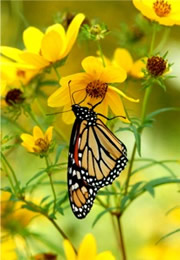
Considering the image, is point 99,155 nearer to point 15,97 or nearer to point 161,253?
point 15,97

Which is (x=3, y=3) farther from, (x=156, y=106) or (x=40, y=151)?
(x=40, y=151)

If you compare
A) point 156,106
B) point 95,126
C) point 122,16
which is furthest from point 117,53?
point 122,16

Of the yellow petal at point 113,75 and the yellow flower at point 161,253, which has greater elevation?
the yellow petal at point 113,75

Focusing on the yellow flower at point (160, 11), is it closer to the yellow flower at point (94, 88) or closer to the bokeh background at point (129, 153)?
the yellow flower at point (94, 88)

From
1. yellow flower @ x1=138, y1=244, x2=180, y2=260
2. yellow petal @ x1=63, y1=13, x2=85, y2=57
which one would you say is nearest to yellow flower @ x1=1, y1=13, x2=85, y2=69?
yellow petal @ x1=63, y1=13, x2=85, y2=57

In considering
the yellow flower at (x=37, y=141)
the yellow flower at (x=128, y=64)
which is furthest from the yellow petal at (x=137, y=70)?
the yellow flower at (x=37, y=141)

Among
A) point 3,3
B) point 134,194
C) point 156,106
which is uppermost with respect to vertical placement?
point 3,3
